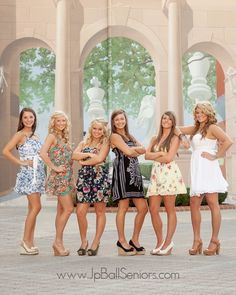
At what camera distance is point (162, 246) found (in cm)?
614

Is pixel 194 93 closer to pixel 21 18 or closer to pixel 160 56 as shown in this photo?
pixel 160 56

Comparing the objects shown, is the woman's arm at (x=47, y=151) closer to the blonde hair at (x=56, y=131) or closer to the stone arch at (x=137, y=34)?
the blonde hair at (x=56, y=131)

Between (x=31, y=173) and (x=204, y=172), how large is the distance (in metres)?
→ 2.05

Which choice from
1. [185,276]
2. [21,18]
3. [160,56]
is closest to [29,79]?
[21,18]

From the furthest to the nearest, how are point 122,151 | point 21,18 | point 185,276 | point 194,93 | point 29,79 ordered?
point 29,79 → point 194,93 → point 21,18 → point 122,151 → point 185,276

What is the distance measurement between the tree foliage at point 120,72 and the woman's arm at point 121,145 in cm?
923

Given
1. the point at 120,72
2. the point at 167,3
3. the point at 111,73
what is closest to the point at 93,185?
the point at 111,73

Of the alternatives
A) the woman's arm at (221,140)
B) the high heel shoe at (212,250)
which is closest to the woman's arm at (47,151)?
the woman's arm at (221,140)

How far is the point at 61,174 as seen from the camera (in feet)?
20.2

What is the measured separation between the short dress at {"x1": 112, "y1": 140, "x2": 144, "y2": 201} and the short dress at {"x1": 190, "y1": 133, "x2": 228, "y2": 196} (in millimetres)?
658

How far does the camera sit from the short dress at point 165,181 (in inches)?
243

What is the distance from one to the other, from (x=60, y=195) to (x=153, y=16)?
11.8 meters

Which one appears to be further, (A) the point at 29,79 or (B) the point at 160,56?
(A) the point at 29,79

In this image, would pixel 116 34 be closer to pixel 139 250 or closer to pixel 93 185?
pixel 93 185
